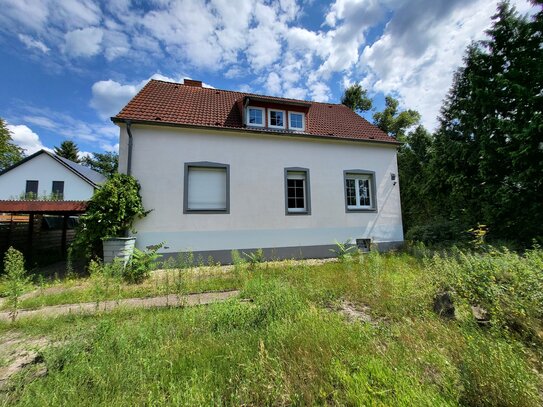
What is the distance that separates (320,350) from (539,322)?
7.71ft

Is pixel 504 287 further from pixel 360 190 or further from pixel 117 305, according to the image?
pixel 360 190

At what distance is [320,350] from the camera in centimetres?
240

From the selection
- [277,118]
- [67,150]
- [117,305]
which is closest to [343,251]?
[277,118]

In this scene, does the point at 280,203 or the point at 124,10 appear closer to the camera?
the point at 124,10

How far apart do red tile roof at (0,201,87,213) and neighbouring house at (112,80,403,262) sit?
1.76m

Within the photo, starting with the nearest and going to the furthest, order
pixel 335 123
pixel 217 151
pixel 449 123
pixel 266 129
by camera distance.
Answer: pixel 217 151 → pixel 266 129 → pixel 335 123 → pixel 449 123

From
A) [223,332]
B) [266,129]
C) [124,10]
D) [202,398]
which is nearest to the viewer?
[202,398]

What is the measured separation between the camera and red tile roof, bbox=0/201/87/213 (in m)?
6.93

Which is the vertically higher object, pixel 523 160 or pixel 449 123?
pixel 449 123

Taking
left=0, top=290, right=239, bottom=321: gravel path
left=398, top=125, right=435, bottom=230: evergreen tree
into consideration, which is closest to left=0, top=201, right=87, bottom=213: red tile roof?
left=0, top=290, right=239, bottom=321: gravel path

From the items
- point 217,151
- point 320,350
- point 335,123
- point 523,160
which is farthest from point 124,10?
point 523,160

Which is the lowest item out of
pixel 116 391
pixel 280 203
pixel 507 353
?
pixel 116 391

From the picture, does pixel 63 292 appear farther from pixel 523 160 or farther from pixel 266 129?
pixel 523 160

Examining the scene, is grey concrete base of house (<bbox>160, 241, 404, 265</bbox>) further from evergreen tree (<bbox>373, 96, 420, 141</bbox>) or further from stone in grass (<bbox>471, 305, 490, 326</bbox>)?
evergreen tree (<bbox>373, 96, 420, 141</bbox>)
